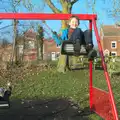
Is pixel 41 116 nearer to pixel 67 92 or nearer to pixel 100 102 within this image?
pixel 100 102

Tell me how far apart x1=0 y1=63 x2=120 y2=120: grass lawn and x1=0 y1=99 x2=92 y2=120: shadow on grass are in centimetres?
36

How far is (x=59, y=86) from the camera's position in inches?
545

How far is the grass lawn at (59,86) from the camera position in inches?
453

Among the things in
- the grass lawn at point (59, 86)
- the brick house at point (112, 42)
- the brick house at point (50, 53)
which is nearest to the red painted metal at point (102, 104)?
the grass lawn at point (59, 86)

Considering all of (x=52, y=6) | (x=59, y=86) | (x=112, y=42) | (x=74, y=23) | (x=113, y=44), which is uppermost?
(x=52, y=6)

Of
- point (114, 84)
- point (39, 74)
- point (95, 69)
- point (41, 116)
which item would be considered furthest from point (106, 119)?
point (95, 69)

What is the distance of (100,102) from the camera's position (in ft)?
26.3

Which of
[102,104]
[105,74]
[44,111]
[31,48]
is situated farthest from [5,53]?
[105,74]

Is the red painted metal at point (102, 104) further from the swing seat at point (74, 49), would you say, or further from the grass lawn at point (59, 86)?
the swing seat at point (74, 49)

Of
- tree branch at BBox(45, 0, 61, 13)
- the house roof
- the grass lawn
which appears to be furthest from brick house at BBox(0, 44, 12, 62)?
the house roof

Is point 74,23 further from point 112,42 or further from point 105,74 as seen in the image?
point 112,42

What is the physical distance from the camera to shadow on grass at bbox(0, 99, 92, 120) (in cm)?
808

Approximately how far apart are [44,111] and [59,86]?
512cm

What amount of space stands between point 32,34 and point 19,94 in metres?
10.7
